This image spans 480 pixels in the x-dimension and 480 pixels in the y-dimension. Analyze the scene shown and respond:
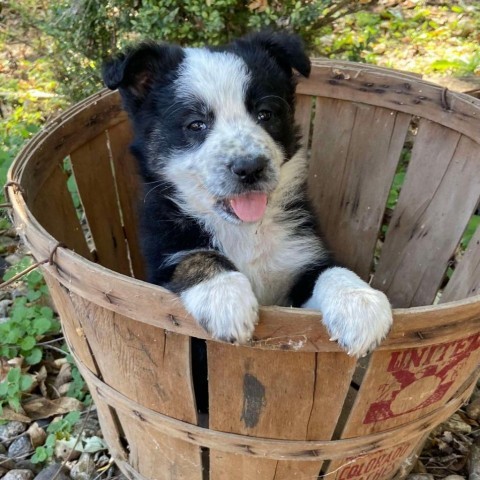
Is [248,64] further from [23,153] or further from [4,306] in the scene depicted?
[4,306]

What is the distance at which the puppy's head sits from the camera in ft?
7.70

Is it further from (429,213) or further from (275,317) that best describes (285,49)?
(275,317)

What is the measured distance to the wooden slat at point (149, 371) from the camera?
1.93 m

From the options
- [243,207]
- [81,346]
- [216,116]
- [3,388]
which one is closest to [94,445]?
[3,388]

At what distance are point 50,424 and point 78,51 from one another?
3147 mm

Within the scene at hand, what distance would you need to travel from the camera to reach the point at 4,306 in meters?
3.83

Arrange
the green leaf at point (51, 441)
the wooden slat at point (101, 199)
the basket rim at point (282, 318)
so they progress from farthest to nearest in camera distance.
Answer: the wooden slat at point (101, 199) < the green leaf at point (51, 441) < the basket rim at point (282, 318)

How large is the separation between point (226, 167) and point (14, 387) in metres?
1.69

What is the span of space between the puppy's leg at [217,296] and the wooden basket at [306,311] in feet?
0.18

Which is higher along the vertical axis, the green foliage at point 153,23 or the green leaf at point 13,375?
the green foliage at point 153,23

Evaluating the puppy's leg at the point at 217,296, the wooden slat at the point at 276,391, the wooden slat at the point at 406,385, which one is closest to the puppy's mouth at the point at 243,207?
the puppy's leg at the point at 217,296

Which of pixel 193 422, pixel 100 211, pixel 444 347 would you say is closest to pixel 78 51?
pixel 100 211

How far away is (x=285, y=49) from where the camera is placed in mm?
2654

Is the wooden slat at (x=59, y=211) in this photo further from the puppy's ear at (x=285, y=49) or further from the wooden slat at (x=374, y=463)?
the wooden slat at (x=374, y=463)
